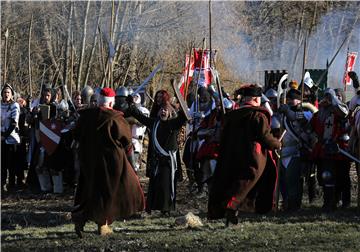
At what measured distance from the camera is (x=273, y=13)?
37906 millimetres

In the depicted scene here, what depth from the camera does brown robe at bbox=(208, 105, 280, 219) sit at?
8.67 metres

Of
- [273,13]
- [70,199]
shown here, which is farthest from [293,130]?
[273,13]

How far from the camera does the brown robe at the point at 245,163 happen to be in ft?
28.5

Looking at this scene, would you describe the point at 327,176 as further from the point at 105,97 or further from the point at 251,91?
the point at 105,97

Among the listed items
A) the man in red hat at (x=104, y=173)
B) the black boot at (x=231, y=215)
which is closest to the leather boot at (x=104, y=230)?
the man in red hat at (x=104, y=173)

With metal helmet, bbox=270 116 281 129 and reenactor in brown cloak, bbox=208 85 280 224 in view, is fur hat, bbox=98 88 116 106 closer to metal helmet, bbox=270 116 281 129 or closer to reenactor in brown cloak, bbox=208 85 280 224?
reenactor in brown cloak, bbox=208 85 280 224

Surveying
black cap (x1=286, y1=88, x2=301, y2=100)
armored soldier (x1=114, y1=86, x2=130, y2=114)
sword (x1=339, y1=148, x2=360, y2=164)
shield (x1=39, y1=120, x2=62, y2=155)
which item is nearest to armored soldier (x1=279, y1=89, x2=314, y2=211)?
black cap (x1=286, y1=88, x2=301, y2=100)

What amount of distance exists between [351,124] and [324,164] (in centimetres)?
63

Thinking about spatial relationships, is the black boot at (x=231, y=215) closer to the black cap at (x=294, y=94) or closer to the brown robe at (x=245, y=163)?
the brown robe at (x=245, y=163)

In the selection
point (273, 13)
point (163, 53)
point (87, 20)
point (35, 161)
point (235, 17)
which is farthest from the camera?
point (273, 13)

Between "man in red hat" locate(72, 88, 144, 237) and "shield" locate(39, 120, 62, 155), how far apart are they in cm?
362

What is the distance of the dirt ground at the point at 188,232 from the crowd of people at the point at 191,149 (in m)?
0.23

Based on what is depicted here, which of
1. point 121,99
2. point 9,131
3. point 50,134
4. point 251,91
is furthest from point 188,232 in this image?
point 9,131

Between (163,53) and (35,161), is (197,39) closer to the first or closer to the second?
(163,53)
